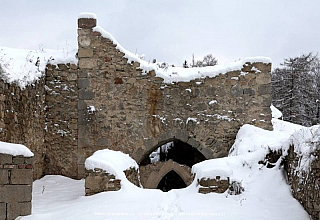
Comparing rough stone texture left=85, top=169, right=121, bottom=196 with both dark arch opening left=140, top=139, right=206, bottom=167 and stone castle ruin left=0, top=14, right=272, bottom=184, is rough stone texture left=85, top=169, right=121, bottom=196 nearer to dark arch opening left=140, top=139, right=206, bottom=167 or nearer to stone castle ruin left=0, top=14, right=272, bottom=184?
stone castle ruin left=0, top=14, right=272, bottom=184

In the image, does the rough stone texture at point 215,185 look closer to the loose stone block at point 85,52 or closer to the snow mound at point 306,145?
the snow mound at point 306,145

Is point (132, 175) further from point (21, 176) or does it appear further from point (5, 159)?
point (5, 159)

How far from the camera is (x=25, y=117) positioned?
7.77m

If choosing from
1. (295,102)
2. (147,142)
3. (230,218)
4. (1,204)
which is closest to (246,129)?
(147,142)

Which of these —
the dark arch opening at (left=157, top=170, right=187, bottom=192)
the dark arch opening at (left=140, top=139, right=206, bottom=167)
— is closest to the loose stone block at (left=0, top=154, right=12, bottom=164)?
the dark arch opening at (left=140, top=139, right=206, bottom=167)

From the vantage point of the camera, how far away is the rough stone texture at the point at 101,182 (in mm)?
6434

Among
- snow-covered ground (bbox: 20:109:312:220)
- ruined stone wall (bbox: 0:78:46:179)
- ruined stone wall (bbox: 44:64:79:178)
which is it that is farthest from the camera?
ruined stone wall (bbox: 44:64:79:178)

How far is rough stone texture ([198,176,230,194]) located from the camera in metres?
5.94

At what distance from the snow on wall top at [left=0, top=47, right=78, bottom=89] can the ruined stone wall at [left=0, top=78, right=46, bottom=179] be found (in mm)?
170

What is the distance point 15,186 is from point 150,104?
5.01 meters

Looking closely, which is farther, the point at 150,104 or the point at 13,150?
the point at 150,104

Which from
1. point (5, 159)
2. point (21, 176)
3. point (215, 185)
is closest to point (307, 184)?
point (215, 185)

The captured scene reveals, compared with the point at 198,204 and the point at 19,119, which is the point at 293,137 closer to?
the point at 198,204

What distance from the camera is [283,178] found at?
219 inches
